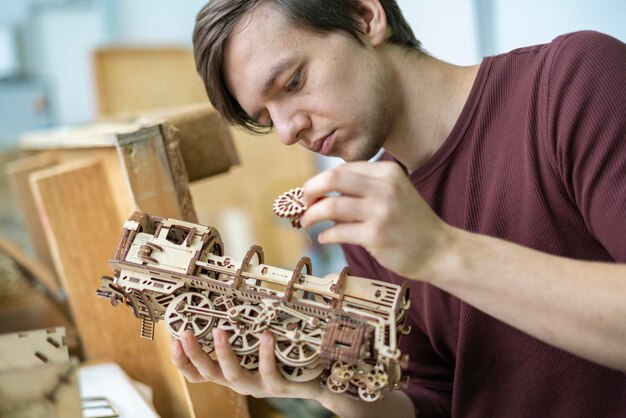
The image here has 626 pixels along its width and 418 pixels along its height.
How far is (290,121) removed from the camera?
1437mm

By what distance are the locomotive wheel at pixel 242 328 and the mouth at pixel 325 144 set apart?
443 millimetres

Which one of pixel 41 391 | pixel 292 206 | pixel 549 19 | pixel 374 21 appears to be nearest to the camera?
pixel 41 391

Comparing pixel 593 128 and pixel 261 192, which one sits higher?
pixel 593 128

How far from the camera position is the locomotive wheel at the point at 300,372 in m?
1.14

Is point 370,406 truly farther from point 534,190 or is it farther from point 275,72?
point 275,72

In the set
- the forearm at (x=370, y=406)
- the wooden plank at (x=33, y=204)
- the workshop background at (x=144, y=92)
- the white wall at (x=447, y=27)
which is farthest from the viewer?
the wooden plank at (x=33, y=204)

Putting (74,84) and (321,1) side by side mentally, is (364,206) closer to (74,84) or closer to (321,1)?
(321,1)

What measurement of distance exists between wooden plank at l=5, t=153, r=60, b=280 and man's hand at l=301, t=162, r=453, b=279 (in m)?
1.74

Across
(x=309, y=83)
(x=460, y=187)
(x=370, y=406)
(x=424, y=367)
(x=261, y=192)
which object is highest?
(x=309, y=83)

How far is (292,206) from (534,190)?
1.70 feet

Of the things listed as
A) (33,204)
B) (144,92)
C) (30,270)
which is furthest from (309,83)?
(144,92)

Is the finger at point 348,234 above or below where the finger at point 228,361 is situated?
above

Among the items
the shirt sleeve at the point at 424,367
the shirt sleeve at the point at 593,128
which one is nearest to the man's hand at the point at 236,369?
the shirt sleeve at the point at 424,367

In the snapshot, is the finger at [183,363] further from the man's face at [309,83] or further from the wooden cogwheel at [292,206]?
the man's face at [309,83]
